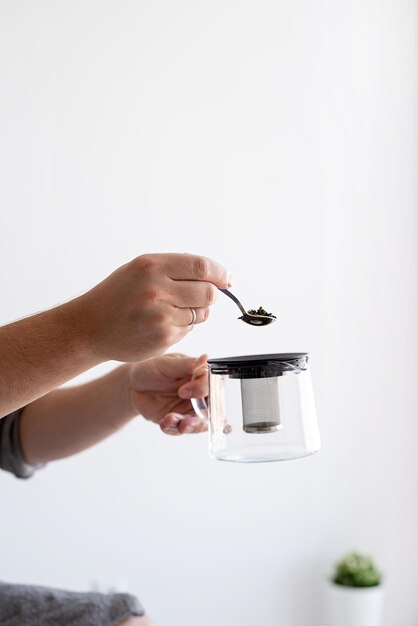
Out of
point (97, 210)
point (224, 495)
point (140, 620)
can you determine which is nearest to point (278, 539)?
point (224, 495)

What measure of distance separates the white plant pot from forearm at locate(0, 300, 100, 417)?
4.82ft

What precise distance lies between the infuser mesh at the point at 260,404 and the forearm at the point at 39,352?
0.68 ft

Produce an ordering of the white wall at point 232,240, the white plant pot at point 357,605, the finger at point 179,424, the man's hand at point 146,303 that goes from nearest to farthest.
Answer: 1. the man's hand at point 146,303
2. the finger at point 179,424
3. the white wall at point 232,240
4. the white plant pot at point 357,605

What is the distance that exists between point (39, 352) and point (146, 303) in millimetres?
136

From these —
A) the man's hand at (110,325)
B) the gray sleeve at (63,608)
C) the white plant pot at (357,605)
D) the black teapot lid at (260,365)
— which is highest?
the man's hand at (110,325)

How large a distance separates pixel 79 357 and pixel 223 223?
1089mm

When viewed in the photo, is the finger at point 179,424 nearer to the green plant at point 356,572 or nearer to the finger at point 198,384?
the finger at point 198,384

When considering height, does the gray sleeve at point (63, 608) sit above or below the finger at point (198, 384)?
below

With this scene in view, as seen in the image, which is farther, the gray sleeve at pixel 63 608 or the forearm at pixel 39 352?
the gray sleeve at pixel 63 608

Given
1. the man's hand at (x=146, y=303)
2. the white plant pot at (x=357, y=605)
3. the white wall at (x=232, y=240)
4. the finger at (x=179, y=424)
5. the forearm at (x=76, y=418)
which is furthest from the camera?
the white plant pot at (x=357, y=605)

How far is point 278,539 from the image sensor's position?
218 centimetres

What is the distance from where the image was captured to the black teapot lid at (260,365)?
1.04 m

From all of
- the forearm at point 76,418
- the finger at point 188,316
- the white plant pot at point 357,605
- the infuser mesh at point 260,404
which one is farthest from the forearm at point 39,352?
the white plant pot at point 357,605

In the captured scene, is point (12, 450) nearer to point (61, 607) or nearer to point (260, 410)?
point (61, 607)
